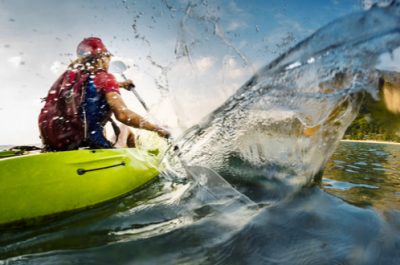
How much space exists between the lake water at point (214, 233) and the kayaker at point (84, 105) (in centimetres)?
95

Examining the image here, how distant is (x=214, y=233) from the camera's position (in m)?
2.59

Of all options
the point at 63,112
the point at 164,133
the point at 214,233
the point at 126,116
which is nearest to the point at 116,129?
the point at 126,116

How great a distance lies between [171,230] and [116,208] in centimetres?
108

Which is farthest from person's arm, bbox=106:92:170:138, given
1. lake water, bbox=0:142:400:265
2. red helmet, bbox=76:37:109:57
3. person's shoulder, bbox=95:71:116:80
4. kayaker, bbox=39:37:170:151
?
lake water, bbox=0:142:400:265

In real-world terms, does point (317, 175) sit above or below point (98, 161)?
below

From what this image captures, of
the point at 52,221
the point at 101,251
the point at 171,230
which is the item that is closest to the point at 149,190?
the point at 52,221

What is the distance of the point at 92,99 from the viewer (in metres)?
3.98

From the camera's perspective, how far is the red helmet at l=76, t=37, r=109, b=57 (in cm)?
417

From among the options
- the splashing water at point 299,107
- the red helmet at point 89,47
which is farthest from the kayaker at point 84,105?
the splashing water at point 299,107

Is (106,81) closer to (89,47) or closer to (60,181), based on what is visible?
(89,47)

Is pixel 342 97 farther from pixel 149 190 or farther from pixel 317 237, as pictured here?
pixel 149 190

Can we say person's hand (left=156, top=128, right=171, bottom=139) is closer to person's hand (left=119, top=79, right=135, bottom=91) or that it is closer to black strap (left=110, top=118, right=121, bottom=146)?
black strap (left=110, top=118, right=121, bottom=146)

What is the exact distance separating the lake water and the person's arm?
97 cm

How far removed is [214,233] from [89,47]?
2.92 m
